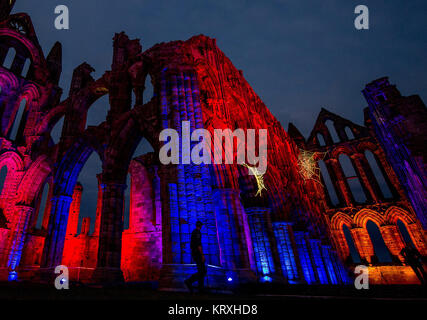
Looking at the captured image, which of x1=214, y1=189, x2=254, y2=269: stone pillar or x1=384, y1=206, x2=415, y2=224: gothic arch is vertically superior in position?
x1=384, y1=206, x2=415, y2=224: gothic arch

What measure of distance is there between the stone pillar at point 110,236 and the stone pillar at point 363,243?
19.8 meters

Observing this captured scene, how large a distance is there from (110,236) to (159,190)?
4705 mm

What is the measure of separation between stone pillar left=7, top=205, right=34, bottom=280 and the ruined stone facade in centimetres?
6

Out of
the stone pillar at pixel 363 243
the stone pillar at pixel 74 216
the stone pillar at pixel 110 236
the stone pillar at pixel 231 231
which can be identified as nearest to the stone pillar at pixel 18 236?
the stone pillar at pixel 74 216

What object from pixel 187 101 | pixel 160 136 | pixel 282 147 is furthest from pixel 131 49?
pixel 282 147

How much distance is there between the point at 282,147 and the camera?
19.4 metres

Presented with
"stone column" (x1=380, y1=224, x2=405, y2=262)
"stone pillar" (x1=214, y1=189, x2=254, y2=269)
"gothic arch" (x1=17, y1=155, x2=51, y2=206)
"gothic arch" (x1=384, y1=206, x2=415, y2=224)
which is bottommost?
"stone pillar" (x1=214, y1=189, x2=254, y2=269)

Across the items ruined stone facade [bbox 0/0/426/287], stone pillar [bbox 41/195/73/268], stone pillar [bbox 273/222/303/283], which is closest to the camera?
ruined stone facade [bbox 0/0/426/287]

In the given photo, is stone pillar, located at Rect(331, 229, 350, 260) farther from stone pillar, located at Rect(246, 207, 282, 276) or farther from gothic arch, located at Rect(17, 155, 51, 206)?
gothic arch, located at Rect(17, 155, 51, 206)

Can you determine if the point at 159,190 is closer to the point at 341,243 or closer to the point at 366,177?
the point at 341,243

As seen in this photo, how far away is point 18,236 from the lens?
14.2m

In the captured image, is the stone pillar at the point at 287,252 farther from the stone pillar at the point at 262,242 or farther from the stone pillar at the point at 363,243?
the stone pillar at the point at 363,243

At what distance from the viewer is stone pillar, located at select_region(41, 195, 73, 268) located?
37.3 ft

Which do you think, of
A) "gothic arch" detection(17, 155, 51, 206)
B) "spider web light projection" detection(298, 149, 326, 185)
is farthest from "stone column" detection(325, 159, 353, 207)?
"gothic arch" detection(17, 155, 51, 206)
